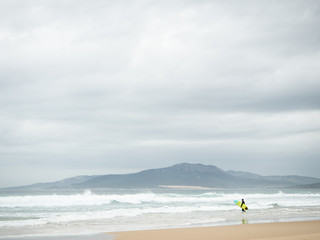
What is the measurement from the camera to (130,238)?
11961 mm

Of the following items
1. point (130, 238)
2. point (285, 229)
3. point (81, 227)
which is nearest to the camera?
point (130, 238)

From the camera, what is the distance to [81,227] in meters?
15.3

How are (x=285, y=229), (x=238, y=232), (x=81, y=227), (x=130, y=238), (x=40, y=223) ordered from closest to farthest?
(x=130, y=238) < (x=238, y=232) < (x=285, y=229) < (x=81, y=227) < (x=40, y=223)

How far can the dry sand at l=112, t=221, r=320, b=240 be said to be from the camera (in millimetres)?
11823

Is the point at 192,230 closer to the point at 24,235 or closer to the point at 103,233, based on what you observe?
the point at 103,233

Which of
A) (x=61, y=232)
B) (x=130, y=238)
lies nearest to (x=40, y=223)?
(x=61, y=232)

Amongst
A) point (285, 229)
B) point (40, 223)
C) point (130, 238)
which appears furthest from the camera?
point (40, 223)

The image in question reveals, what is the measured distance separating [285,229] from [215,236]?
3917mm

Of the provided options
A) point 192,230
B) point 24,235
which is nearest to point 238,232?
point 192,230

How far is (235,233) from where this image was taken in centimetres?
1284

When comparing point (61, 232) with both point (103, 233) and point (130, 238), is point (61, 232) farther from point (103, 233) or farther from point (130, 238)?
point (130, 238)

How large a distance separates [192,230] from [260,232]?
8.94 ft

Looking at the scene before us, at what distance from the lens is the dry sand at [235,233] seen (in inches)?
465

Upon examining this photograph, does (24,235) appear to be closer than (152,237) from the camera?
No
